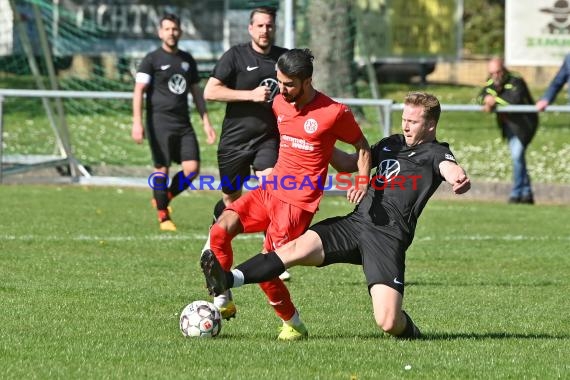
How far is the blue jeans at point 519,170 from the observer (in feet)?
61.1

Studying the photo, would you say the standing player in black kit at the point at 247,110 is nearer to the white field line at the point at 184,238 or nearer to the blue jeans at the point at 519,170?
the white field line at the point at 184,238

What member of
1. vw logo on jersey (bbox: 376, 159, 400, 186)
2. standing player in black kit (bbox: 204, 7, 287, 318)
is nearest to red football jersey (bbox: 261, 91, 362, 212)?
vw logo on jersey (bbox: 376, 159, 400, 186)

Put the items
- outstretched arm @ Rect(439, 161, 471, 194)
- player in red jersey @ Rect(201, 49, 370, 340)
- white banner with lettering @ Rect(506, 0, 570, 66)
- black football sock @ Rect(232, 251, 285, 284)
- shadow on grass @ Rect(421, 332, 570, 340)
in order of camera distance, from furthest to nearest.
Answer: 1. white banner with lettering @ Rect(506, 0, 570, 66)
2. player in red jersey @ Rect(201, 49, 370, 340)
3. shadow on grass @ Rect(421, 332, 570, 340)
4. black football sock @ Rect(232, 251, 285, 284)
5. outstretched arm @ Rect(439, 161, 471, 194)

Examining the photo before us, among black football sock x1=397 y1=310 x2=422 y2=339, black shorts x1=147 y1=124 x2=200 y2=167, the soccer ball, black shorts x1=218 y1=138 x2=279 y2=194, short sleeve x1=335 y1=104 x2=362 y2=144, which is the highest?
short sleeve x1=335 y1=104 x2=362 y2=144

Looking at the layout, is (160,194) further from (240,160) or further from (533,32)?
(533,32)

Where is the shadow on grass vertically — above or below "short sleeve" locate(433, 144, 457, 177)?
below

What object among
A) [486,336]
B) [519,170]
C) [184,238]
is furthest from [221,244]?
[519,170]

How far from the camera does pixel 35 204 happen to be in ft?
54.2

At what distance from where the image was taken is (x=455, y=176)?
7605 millimetres

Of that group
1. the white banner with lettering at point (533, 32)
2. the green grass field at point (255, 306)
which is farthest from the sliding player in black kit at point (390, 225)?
the white banner with lettering at point (533, 32)

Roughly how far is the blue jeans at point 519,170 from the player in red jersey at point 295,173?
34.5 feet

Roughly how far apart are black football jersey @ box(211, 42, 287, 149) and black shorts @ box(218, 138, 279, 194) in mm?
54

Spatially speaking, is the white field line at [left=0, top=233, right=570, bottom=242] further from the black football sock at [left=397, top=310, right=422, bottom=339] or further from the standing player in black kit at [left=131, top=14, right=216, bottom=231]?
the black football sock at [left=397, top=310, right=422, bottom=339]

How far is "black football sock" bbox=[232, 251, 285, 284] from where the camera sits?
7.63 metres
